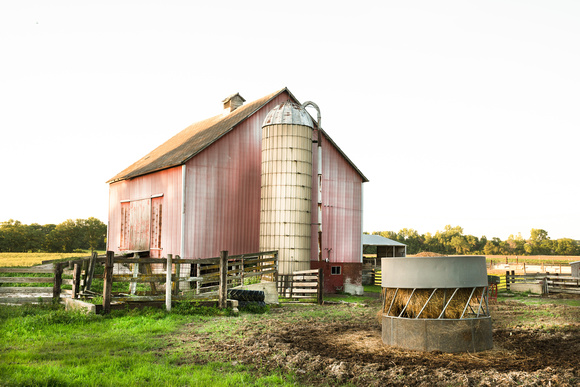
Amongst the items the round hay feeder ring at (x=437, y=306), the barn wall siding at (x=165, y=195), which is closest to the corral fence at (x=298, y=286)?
the barn wall siding at (x=165, y=195)

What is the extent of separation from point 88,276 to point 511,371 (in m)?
12.4

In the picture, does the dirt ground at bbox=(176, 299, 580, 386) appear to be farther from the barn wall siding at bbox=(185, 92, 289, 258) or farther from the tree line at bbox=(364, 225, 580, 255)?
the tree line at bbox=(364, 225, 580, 255)

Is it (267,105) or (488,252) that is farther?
(488,252)

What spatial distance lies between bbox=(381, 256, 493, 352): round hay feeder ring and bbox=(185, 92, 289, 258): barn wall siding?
12.8 metres

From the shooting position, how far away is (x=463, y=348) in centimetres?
952

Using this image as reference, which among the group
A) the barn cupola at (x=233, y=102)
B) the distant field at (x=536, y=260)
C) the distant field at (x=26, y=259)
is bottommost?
the distant field at (x=536, y=260)

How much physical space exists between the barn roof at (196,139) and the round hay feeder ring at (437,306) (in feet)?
44.2

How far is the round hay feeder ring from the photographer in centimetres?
958

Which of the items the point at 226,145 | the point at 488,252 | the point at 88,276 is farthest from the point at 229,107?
the point at 488,252

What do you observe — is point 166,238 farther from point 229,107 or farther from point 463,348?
point 463,348

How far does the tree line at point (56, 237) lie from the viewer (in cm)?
7894

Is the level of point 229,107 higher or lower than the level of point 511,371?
higher

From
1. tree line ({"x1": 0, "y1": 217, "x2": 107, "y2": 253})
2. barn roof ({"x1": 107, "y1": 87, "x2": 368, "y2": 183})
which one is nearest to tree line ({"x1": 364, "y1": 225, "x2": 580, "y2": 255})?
tree line ({"x1": 0, "y1": 217, "x2": 107, "y2": 253})

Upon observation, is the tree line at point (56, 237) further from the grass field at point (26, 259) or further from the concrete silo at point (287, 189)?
the concrete silo at point (287, 189)
